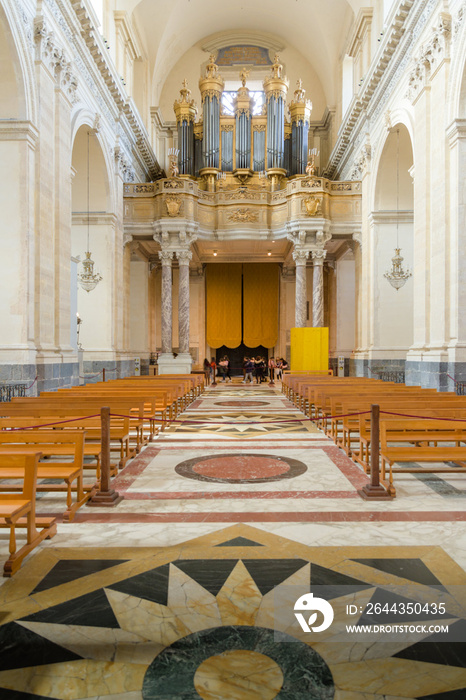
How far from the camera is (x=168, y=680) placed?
2055 millimetres

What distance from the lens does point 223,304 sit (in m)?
24.0

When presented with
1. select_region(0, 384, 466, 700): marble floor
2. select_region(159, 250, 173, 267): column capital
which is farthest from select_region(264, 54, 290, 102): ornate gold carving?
select_region(0, 384, 466, 700): marble floor

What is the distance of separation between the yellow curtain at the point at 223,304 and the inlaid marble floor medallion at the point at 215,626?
20663 mm

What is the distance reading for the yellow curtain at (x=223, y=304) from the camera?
78.4 feet

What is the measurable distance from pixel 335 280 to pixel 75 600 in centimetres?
2061

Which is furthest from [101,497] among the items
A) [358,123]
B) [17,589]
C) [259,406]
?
[358,123]

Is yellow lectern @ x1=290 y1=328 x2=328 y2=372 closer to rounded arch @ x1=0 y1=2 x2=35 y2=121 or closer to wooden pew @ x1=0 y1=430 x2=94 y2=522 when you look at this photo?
rounded arch @ x1=0 y1=2 x2=35 y2=121

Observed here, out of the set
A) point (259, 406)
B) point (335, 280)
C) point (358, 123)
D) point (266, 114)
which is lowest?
point (259, 406)

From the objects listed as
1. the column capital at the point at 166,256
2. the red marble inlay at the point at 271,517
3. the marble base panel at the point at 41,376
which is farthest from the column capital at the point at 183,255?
the red marble inlay at the point at 271,517

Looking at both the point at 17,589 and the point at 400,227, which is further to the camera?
the point at 400,227

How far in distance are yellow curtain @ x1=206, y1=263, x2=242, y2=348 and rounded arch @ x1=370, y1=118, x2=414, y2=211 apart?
904 cm

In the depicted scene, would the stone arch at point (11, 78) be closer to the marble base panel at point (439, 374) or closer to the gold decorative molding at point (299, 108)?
the marble base panel at point (439, 374)

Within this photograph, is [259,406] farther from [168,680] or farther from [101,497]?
[168,680]

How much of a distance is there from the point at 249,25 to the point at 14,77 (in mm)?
18303
